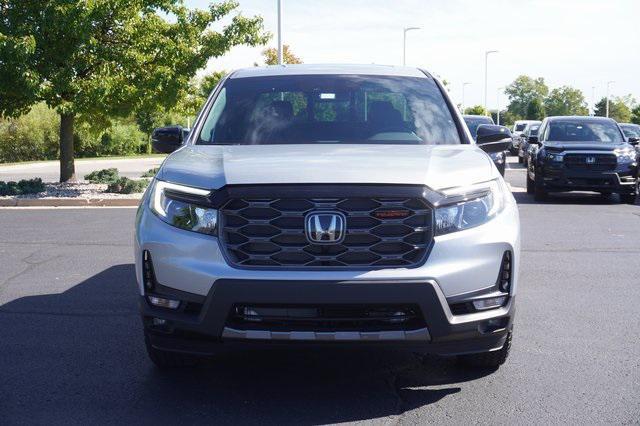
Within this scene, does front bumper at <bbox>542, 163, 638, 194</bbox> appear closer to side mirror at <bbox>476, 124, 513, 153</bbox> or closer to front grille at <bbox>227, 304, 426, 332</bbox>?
side mirror at <bbox>476, 124, 513, 153</bbox>

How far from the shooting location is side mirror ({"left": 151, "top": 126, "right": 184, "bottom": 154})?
19.8ft

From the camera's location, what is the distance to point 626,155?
54.6ft

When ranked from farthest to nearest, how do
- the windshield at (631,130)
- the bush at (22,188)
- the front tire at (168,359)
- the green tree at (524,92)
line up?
the green tree at (524,92)
the windshield at (631,130)
the bush at (22,188)
the front tire at (168,359)

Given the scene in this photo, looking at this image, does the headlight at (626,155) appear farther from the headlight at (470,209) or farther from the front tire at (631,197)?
the headlight at (470,209)

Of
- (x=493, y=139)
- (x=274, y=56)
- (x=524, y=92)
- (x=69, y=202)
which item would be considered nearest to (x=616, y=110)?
(x=524, y=92)

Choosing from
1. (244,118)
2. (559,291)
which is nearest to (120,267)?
(244,118)

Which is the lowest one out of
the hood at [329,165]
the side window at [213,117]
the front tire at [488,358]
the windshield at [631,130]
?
the front tire at [488,358]

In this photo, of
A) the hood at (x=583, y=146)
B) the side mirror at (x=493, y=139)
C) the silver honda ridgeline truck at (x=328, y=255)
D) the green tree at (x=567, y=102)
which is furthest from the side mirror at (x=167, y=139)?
the green tree at (x=567, y=102)

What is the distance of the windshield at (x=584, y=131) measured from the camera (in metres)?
17.6

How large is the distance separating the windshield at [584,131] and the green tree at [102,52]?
6.97 metres

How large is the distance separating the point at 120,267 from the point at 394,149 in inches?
183

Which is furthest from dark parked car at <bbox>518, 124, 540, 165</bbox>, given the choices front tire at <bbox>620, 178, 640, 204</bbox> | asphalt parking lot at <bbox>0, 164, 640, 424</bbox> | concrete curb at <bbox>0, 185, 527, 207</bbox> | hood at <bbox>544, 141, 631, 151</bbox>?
asphalt parking lot at <bbox>0, 164, 640, 424</bbox>

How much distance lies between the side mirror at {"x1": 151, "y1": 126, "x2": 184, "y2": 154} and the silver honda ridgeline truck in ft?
4.84

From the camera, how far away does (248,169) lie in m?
4.38
